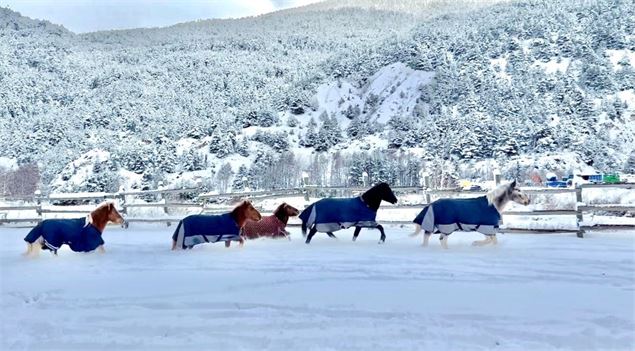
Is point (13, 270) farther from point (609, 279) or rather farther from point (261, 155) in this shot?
point (261, 155)

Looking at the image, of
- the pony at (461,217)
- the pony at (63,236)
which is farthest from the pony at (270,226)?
the pony at (461,217)

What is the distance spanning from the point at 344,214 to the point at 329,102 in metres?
107

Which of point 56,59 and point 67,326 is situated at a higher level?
point 56,59

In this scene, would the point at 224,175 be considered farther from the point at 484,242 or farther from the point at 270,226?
the point at 484,242

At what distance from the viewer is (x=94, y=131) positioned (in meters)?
102

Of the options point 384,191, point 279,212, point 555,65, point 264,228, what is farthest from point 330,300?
point 555,65

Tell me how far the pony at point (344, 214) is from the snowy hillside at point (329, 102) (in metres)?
48.7

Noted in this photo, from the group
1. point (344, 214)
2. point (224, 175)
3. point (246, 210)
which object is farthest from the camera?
point (224, 175)

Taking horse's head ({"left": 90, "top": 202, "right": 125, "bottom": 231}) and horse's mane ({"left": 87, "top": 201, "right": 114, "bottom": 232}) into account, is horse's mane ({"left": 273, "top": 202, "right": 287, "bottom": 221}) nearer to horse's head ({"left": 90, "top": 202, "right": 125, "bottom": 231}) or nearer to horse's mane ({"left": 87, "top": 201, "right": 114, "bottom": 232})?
horse's head ({"left": 90, "top": 202, "right": 125, "bottom": 231})

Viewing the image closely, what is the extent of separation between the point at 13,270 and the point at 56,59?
462ft

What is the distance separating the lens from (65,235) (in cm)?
828

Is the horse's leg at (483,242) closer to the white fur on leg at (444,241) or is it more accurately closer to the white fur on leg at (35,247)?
Result: the white fur on leg at (444,241)

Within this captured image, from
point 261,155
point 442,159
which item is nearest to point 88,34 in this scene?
point 261,155

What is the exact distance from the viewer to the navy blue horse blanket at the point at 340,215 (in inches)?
369
